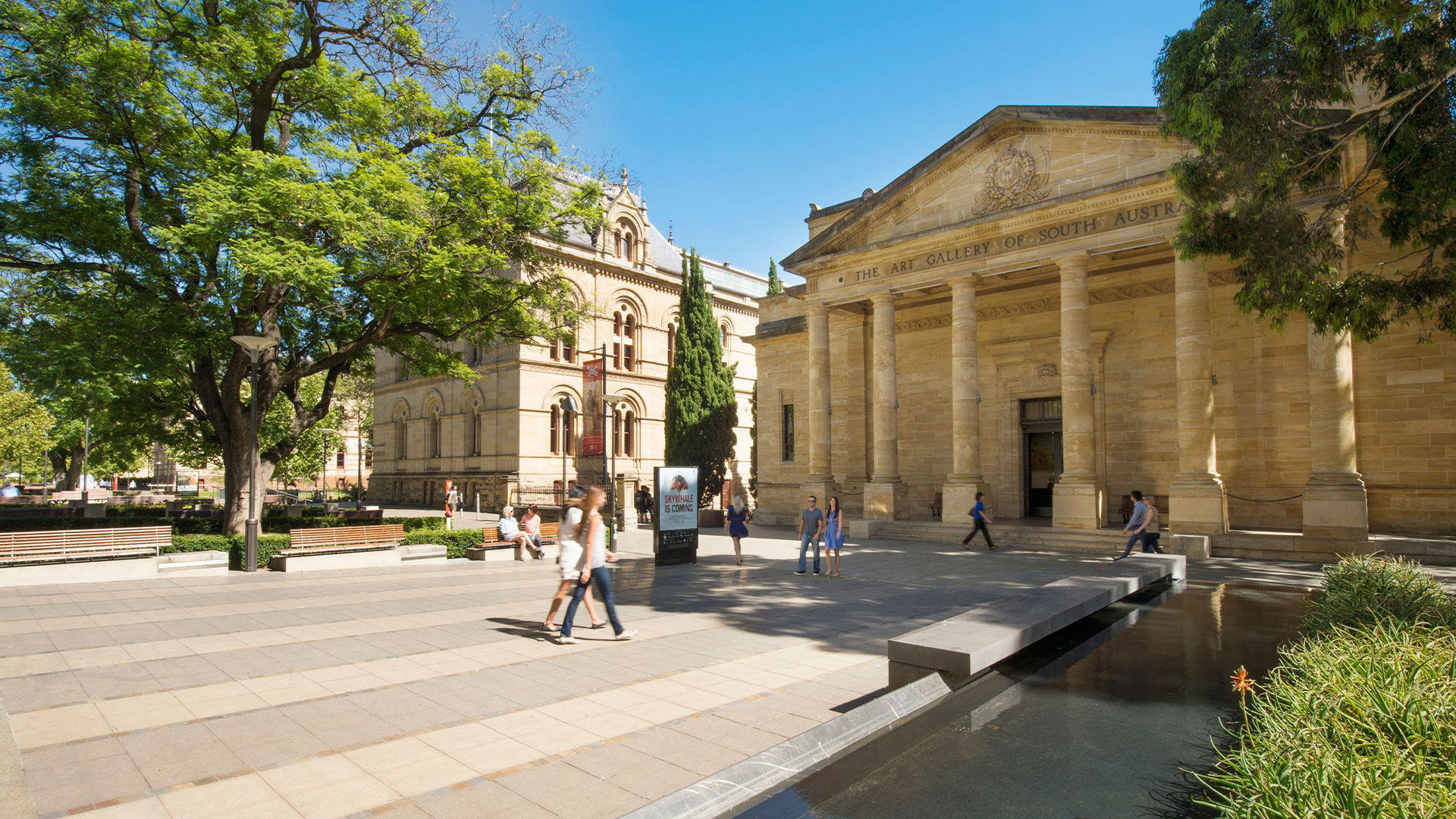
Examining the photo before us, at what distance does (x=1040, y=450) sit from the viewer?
989 inches

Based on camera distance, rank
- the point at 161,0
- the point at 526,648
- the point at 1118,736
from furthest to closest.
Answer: the point at 161,0, the point at 526,648, the point at 1118,736

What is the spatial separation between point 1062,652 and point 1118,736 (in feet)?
8.47

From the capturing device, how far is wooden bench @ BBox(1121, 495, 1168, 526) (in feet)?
67.4

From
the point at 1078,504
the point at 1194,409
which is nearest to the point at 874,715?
the point at 1078,504

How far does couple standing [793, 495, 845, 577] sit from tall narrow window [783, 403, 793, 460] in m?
14.5

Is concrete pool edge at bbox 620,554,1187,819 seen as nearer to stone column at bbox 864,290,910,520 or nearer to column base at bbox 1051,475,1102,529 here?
column base at bbox 1051,475,1102,529

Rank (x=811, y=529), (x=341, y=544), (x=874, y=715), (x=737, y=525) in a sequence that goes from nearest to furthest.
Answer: (x=874, y=715)
(x=811, y=529)
(x=341, y=544)
(x=737, y=525)

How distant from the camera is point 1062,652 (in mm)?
8102

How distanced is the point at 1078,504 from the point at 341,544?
1825cm

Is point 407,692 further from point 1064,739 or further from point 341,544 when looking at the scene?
point 341,544

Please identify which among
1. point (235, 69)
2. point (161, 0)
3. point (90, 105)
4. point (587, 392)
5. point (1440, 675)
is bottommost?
point (1440, 675)

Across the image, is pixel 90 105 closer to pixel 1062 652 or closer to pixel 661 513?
pixel 661 513

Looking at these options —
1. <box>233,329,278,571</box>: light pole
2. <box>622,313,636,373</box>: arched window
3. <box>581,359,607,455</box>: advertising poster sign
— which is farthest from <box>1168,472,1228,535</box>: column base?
<box>622,313,636,373</box>: arched window

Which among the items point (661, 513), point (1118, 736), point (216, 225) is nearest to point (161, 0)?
point (216, 225)
